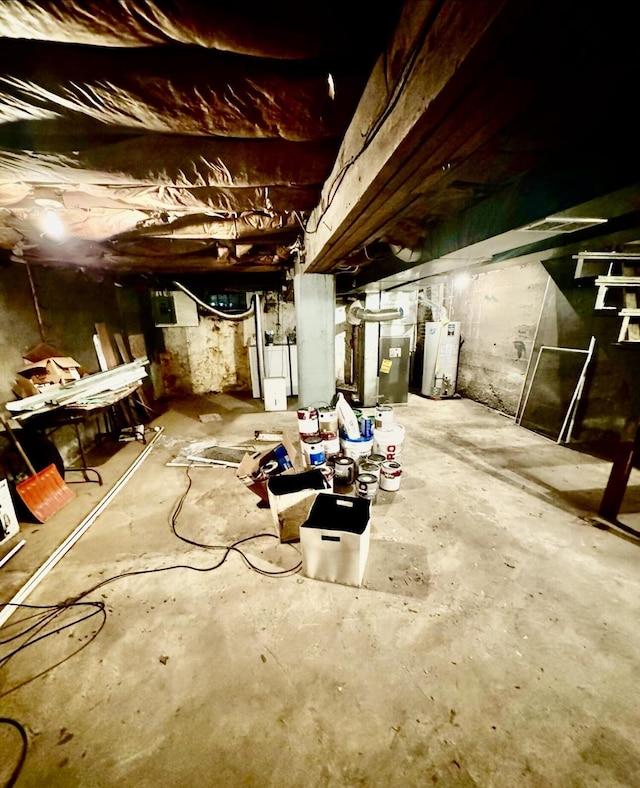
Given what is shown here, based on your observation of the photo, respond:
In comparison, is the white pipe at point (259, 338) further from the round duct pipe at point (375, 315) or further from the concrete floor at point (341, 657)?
the concrete floor at point (341, 657)


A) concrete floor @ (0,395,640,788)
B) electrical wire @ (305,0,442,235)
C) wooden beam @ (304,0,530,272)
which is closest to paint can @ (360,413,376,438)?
concrete floor @ (0,395,640,788)

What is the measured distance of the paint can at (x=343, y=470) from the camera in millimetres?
2887

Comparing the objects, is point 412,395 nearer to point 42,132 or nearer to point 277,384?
point 277,384

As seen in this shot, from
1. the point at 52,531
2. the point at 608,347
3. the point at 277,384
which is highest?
the point at 608,347

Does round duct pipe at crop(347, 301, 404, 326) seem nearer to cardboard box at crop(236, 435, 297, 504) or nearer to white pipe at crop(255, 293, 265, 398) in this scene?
white pipe at crop(255, 293, 265, 398)

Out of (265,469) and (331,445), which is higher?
(331,445)

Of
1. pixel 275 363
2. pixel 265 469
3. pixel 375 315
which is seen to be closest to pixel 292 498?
pixel 265 469

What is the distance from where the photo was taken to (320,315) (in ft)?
12.8

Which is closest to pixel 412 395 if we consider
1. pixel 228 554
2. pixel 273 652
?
pixel 228 554

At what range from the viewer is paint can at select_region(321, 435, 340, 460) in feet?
9.75

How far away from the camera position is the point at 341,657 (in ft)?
5.10

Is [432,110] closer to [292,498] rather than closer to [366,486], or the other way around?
[292,498]

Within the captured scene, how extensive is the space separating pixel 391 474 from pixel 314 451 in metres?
0.75

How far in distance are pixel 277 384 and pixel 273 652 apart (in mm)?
4321
